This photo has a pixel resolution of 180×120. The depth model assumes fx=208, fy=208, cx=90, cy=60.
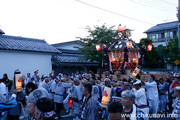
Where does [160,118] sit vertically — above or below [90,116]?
below

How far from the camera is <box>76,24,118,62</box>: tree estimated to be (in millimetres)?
21453

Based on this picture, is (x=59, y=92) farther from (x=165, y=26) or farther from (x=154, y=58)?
(x=165, y=26)

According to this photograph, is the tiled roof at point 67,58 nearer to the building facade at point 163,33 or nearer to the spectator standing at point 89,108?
the spectator standing at point 89,108

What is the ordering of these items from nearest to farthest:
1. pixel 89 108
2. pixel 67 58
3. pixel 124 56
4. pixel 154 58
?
pixel 89 108 < pixel 124 56 < pixel 67 58 < pixel 154 58

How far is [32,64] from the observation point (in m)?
19.2

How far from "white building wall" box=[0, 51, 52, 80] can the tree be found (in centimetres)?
393

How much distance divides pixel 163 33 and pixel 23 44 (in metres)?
29.6

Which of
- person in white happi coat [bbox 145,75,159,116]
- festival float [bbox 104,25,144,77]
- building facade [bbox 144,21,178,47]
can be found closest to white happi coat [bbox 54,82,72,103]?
person in white happi coat [bbox 145,75,159,116]

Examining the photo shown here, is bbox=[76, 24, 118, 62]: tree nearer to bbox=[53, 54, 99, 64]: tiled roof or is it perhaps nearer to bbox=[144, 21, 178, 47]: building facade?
bbox=[53, 54, 99, 64]: tiled roof

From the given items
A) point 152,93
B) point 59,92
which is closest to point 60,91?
point 59,92

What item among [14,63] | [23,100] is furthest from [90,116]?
[14,63]

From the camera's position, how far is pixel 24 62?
1856 cm

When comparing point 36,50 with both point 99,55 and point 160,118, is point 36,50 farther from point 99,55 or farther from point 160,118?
point 160,118

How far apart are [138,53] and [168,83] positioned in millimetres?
5529
